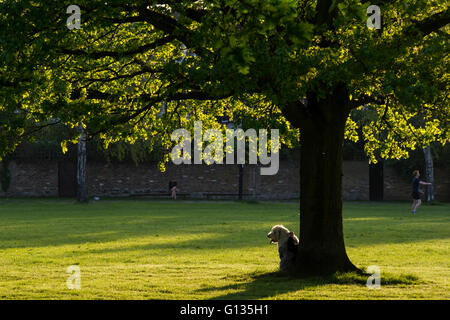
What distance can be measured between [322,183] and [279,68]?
345 cm

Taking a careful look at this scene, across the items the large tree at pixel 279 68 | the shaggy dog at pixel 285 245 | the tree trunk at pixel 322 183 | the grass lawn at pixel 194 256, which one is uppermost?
the large tree at pixel 279 68

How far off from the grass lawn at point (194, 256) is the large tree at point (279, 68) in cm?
158

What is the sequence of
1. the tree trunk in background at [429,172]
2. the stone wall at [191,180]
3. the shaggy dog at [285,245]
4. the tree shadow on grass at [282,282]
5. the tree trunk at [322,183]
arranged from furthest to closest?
the stone wall at [191,180], the tree trunk in background at [429,172], the shaggy dog at [285,245], the tree trunk at [322,183], the tree shadow on grass at [282,282]

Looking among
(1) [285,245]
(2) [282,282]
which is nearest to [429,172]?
(1) [285,245]

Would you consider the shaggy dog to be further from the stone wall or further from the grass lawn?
the stone wall

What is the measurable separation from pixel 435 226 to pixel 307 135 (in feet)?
51.1

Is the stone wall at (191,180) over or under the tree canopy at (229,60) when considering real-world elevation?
under

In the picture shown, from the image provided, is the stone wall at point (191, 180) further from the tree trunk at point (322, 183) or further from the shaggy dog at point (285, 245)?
the tree trunk at point (322, 183)

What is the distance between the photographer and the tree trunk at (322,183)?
42.9 feet

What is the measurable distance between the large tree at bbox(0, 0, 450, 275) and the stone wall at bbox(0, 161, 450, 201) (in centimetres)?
3317

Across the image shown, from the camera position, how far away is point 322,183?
13086 mm

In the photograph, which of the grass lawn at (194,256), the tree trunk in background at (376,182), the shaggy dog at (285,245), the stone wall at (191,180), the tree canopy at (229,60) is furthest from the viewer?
the tree trunk in background at (376,182)

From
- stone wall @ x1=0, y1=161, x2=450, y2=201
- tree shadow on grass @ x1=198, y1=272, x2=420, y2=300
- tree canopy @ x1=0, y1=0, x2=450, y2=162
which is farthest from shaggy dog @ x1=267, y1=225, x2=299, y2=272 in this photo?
stone wall @ x1=0, y1=161, x2=450, y2=201

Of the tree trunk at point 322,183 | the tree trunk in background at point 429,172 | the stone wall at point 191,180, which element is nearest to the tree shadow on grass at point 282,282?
the tree trunk at point 322,183
